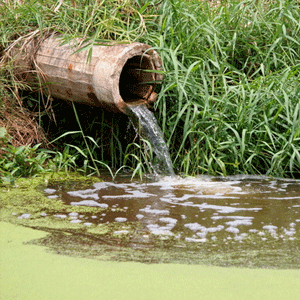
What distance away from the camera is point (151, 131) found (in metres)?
3.60

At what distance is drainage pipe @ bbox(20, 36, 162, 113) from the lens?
3.45 metres

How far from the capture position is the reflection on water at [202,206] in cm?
224

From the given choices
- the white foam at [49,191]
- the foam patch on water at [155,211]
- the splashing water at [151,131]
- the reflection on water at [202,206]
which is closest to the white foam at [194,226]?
the reflection on water at [202,206]

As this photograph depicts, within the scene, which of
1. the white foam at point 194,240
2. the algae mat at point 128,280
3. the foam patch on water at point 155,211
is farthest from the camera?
the foam patch on water at point 155,211

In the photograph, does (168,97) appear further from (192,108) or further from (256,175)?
(256,175)

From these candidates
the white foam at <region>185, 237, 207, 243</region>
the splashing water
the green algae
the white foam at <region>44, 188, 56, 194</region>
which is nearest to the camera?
the green algae

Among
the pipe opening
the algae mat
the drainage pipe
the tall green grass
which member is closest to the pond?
the algae mat

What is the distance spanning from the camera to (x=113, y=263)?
179 centimetres

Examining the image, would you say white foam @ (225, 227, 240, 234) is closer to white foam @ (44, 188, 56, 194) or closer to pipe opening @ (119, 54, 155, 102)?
white foam @ (44, 188, 56, 194)

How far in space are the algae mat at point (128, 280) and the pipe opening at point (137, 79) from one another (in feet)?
6.72

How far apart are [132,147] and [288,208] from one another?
154 cm

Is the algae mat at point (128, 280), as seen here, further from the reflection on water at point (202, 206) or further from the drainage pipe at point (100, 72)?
the drainage pipe at point (100, 72)

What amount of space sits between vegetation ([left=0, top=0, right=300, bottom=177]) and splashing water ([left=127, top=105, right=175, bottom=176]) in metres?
0.06

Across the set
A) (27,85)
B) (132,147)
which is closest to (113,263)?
(132,147)
